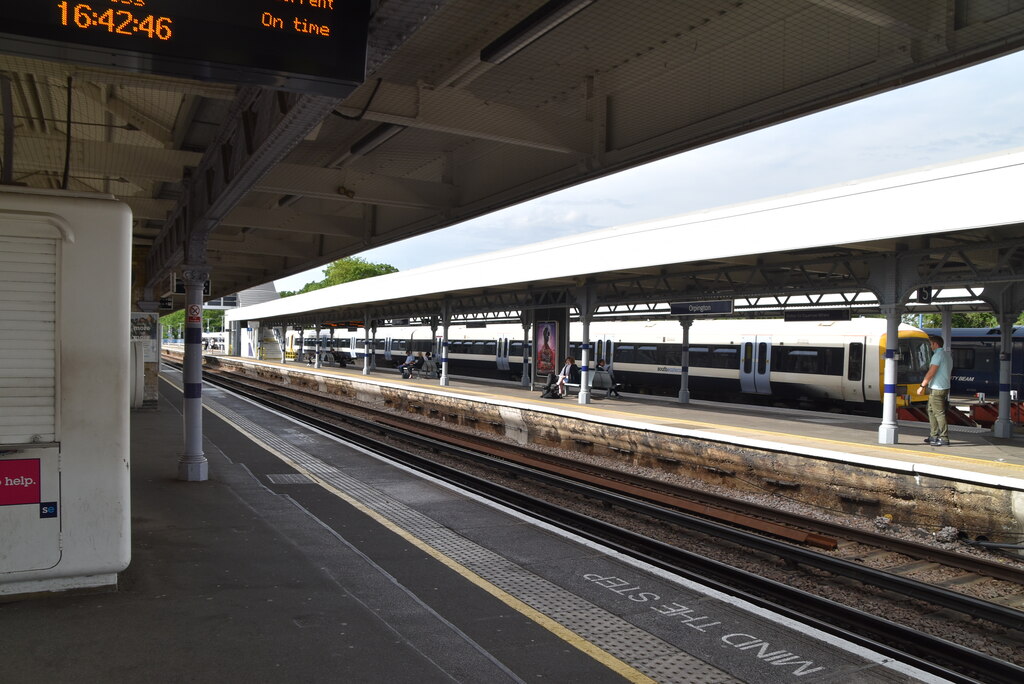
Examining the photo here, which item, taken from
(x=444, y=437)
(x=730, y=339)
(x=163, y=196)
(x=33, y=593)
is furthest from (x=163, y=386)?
(x=33, y=593)

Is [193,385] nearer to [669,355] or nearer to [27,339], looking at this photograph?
[27,339]

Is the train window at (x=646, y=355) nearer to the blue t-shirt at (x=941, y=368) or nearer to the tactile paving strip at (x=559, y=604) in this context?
the blue t-shirt at (x=941, y=368)

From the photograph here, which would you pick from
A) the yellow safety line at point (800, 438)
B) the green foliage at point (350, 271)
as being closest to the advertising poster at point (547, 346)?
the yellow safety line at point (800, 438)

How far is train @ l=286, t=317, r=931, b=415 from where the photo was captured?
2122cm

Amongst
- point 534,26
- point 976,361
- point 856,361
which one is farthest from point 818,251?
point 976,361

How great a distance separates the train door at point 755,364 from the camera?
2347 centimetres

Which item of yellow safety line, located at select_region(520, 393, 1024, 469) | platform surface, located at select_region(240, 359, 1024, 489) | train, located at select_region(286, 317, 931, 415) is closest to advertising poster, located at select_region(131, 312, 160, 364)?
platform surface, located at select_region(240, 359, 1024, 489)

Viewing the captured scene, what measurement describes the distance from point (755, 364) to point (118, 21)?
23.1m

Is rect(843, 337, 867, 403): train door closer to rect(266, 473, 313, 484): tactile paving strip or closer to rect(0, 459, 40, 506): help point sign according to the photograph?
rect(266, 473, 313, 484): tactile paving strip

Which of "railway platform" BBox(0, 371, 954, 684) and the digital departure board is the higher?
the digital departure board

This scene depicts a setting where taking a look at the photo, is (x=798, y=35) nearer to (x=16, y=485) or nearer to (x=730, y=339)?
(x=16, y=485)

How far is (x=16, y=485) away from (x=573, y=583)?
3.91 meters

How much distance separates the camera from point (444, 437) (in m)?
16.6

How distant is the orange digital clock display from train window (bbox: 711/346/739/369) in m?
23.4
